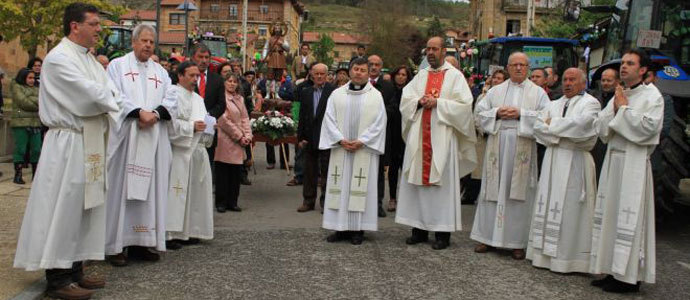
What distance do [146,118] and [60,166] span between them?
1035 millimetres

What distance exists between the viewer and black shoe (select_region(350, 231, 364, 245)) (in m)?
7.37

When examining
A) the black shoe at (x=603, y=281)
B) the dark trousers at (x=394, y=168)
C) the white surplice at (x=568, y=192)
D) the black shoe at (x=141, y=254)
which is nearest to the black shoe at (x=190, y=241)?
the black shoe at (x=141, y=254)

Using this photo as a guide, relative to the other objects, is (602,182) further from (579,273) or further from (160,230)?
(160,230)

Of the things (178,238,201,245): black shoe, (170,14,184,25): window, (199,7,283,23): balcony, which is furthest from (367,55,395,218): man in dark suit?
(170,14,184,25): window

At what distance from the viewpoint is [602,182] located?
603 centimetres

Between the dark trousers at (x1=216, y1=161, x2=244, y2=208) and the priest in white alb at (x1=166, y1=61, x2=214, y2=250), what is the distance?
6.05 feet

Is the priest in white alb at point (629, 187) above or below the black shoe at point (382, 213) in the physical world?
above

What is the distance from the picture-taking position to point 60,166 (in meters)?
5.08

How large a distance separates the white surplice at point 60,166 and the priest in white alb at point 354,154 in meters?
2.95

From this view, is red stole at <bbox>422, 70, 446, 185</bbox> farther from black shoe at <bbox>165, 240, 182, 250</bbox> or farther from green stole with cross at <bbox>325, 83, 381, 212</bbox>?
black shoe at <bbox>165, 240, 182, 250</bbox>

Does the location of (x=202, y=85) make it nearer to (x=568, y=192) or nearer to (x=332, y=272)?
(x=332, y=272)

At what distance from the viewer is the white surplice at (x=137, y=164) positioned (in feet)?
19.8

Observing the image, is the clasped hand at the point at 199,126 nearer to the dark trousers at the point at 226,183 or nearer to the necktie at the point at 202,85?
the necktie at the point at 202,85

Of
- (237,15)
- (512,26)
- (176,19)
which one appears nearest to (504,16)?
(512,26)
